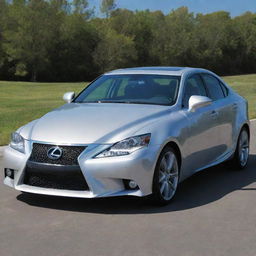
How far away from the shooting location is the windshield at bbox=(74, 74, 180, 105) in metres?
6.84

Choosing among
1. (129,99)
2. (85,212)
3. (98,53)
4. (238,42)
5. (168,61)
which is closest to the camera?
(85,212)

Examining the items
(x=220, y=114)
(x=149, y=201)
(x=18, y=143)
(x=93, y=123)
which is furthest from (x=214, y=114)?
(x=18, y=143)

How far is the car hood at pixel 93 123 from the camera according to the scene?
5.63m

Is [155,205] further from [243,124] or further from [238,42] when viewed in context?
[238,42]

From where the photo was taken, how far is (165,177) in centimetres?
603

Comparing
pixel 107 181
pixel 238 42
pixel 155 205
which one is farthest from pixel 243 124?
pixel 238 42

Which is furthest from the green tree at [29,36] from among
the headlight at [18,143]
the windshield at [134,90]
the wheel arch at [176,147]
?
the wheel arch at [176,147]

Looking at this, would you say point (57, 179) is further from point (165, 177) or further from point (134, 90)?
point (134, 90)

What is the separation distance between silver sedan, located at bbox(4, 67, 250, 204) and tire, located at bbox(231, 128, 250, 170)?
64 cm

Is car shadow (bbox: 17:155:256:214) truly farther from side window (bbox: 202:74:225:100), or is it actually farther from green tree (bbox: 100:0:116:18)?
green tree (bbox: 100:0:116:18)

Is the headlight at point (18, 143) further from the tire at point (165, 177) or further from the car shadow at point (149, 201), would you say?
the tire at point (165, 177)

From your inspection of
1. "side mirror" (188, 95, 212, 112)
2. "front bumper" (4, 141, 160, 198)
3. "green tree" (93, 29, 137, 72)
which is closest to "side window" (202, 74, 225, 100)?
"side mirror" (188, 95, 212, 112)

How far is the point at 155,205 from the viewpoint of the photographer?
5.95m

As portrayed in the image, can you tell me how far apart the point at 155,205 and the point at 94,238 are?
4.20ft
